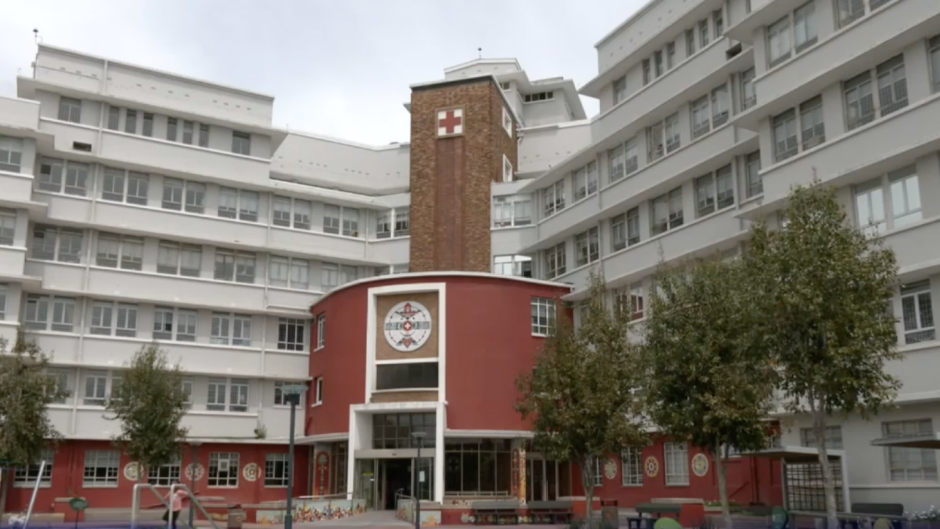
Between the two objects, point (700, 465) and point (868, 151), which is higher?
point (868, 151)

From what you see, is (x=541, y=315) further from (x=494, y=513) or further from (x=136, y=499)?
(x=136, y=499)

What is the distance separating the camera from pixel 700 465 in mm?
37000

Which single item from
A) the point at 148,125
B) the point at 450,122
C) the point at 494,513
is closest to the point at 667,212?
the point at 494,513

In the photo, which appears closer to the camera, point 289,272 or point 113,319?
point 113,319

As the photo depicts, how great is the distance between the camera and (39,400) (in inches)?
1591

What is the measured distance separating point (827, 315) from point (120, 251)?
36796 mm

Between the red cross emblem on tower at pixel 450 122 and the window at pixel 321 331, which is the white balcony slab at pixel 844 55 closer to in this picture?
the red cross emblem on tower at pixel 450 122

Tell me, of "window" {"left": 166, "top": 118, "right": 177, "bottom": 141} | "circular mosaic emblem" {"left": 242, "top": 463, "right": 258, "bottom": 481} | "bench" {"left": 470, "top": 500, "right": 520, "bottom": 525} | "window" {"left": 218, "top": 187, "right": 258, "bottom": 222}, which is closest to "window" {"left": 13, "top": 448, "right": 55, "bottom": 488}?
"circular mosaic emblem" {"left": 242, "top": 463, "right": 258, "bottom": 481}

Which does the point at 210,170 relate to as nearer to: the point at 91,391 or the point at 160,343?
the point at 160,343

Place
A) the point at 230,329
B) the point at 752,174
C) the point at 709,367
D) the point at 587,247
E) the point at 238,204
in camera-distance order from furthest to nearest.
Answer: the point at 238,204, the point at 230,329, the point at 587,247, the point at 752,174, the point at 709,367

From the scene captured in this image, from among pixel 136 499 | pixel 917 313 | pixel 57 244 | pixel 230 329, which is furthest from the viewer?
pixel 230 329

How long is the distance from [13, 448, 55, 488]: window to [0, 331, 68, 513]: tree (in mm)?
1503

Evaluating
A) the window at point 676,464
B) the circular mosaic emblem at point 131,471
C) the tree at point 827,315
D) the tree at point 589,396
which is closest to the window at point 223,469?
the circular mosaic emblem at point 131,471

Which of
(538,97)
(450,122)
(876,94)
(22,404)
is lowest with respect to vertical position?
(22,404)
